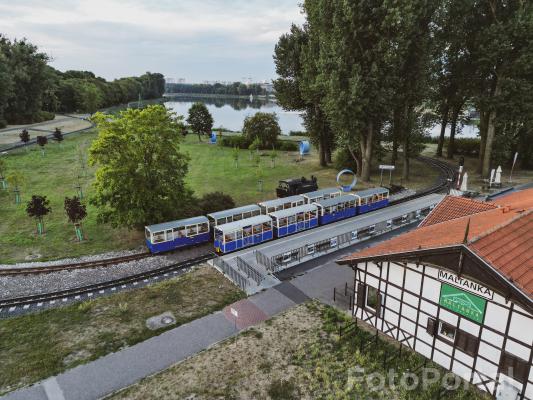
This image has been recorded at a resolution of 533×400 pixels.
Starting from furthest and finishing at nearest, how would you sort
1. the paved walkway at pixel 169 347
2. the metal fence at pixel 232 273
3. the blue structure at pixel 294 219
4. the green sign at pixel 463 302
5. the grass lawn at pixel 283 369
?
the blue structure at pixel 294 219
the metal fence at pixel 232 273
the paved walkway at pixel 169 347
the grass lawn at pixel 283 369
the green sign at pixel 463 302

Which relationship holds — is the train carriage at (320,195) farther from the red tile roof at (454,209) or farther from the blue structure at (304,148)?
the blue structure at (304,148)

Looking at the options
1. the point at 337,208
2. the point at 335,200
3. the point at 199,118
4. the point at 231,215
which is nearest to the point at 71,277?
the point at 231,215

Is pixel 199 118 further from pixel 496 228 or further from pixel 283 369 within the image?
pixel 496 228

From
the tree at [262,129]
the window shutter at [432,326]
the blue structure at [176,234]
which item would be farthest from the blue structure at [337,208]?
the tree at [262,129]

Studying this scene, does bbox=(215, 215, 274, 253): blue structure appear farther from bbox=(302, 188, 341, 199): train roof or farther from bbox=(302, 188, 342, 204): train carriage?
bbox=(302, 188, 341, 199): train roof

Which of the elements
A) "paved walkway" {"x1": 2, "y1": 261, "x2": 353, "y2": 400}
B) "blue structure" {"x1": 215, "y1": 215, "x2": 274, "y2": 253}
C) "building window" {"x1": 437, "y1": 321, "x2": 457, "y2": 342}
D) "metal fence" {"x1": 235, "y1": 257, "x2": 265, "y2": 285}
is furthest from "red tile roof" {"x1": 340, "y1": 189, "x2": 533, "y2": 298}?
"blue structure" {"x1": 215, "y1": 215, "x2": 274, "y2": 253}
